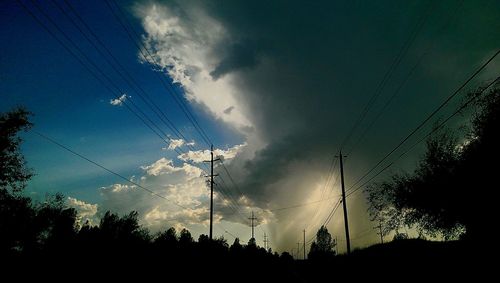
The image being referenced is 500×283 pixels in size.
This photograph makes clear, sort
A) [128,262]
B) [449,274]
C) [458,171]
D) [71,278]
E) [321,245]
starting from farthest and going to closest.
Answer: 1. [321,245]
2. [458,171]
3. [128,262]
4. [71,278]
5. [449,274]

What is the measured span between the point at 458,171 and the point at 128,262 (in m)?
32.7

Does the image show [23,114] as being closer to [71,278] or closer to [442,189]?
[71,278]

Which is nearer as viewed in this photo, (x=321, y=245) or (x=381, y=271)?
(x=381, y=271)

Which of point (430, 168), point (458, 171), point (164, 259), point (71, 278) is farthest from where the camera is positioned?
point (430, 168)

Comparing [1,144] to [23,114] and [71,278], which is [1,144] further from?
[71,278]

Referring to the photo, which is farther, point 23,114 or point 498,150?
point 23,114

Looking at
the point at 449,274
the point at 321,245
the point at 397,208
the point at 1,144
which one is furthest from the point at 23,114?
the point at 321,245

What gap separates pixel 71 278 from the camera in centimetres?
1928

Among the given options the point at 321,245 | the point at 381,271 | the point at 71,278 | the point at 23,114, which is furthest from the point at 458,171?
the point at 321,245

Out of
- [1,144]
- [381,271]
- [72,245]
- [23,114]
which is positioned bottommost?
[381,271]

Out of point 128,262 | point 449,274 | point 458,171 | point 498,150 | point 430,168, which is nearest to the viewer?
point 449,274

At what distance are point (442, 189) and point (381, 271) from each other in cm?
1624

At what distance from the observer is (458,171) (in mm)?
30531

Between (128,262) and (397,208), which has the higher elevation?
(397,208)
